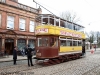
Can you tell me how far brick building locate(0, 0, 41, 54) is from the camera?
27.0 meters

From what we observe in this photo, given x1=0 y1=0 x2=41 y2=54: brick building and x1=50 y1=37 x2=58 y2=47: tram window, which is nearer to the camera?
x1=50 y1=37 x2=58 y2=47: tram window

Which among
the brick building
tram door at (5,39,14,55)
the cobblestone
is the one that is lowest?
the cobblestone

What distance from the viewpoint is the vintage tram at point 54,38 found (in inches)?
655

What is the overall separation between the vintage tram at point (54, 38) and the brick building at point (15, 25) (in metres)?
10.2

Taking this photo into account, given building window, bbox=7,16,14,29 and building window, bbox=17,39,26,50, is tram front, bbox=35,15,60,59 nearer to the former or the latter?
building window, bbox=7,16,14,29

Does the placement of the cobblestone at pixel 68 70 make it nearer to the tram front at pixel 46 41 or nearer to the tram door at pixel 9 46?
the tram front at pixel 46 41

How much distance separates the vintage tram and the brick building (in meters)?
10.2

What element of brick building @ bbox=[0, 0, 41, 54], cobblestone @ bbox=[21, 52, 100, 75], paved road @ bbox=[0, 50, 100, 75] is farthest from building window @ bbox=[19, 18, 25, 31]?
cobblestone @ bbox=[21, 52, 100, 75]

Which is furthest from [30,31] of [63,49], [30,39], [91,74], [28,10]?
[91,74]

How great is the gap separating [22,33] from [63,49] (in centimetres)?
1323

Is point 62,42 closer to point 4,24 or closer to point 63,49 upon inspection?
point 63,49

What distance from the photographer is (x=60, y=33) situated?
18188 mm

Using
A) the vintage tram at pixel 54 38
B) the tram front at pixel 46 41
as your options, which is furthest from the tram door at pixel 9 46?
the tram front at pixel 46 41

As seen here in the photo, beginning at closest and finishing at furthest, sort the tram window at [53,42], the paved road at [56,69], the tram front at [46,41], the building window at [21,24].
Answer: the paved road at [56,69]
the tram front at [46,41]
the tram window at [53,42]
the building window at [21,24]
